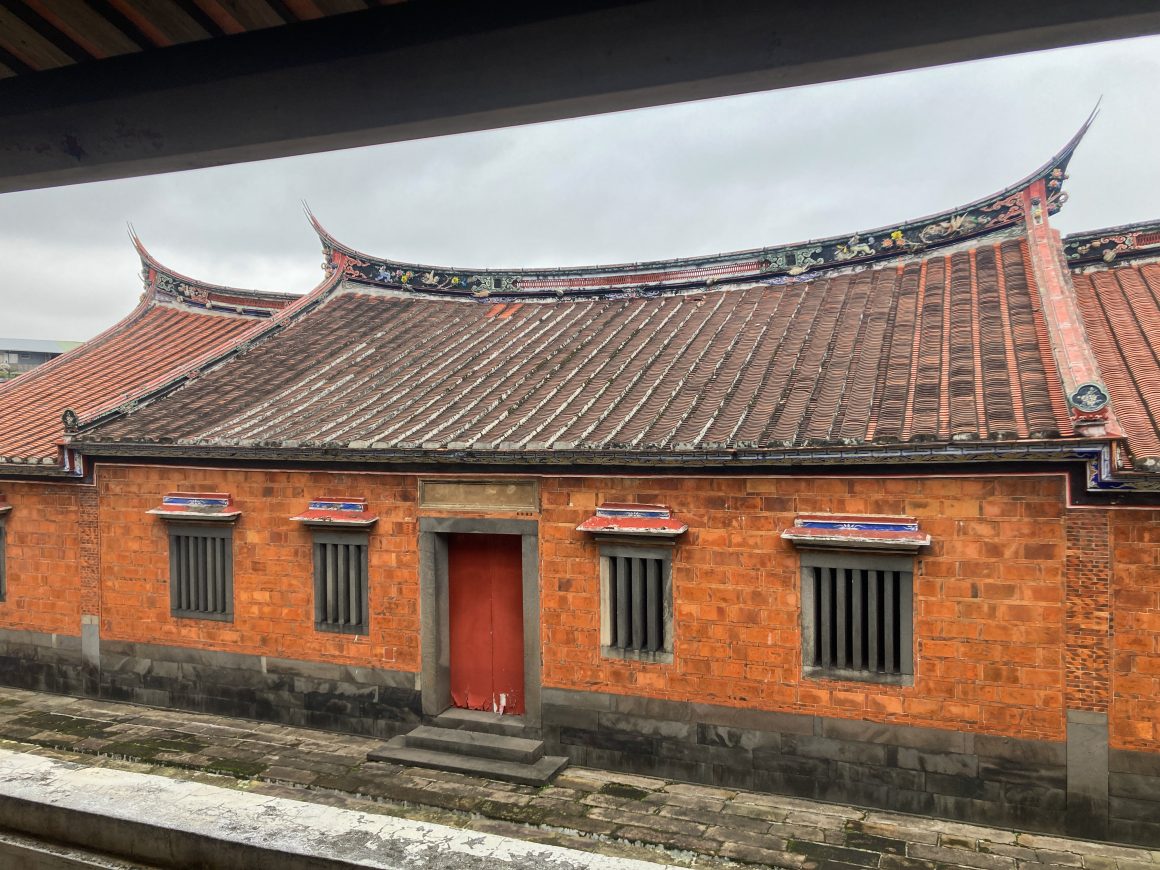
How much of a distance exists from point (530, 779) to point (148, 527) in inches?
252

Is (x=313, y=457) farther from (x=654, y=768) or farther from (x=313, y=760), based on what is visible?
(x=654, y=768)

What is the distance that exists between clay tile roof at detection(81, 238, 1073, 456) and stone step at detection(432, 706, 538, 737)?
3200mm

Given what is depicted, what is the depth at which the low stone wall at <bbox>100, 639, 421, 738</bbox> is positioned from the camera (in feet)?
33.0

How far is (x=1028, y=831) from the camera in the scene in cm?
733

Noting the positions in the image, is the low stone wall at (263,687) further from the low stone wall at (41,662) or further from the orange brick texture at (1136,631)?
the orange brick texture at (1136,631)

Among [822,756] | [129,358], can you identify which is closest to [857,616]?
[822,756]

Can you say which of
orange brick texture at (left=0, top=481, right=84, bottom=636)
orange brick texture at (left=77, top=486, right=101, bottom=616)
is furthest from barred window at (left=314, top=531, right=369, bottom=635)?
orange brick texture at (left=0, top=481, right=84, bottom=636)

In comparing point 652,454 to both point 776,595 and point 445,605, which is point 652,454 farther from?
point 445,605

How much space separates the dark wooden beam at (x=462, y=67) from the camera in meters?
1.99

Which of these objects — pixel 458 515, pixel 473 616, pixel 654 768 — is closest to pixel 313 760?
pixel 473 616

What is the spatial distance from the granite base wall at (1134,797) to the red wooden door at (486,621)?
5.89 m

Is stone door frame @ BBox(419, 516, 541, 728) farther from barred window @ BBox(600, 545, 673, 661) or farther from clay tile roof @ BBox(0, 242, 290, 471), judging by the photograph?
clay tile roof @ BBox(0, 242, 290, 471)

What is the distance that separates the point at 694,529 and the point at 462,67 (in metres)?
6.83

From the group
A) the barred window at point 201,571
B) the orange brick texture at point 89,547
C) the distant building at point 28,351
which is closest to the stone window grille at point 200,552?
the barred window at point 201,571
